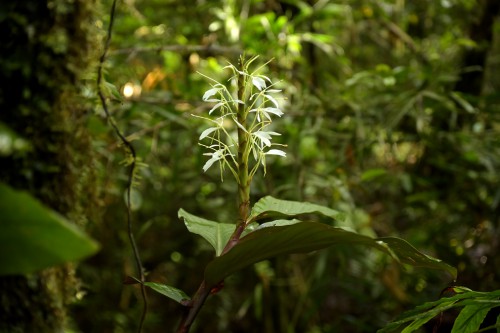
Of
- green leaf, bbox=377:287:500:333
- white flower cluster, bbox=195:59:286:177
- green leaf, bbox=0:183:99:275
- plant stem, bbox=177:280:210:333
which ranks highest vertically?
white flower cluster, bbox=195:59:286:177

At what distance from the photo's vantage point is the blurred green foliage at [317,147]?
5.23ft

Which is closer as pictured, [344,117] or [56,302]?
[56,302]

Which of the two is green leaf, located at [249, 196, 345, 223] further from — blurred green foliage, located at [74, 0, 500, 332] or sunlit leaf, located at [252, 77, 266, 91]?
blurred green foliage, located at [74, 0, 500, 332]

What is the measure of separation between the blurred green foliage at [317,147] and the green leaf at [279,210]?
23.8 inches

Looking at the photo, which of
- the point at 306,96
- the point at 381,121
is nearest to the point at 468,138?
the point at 381,121

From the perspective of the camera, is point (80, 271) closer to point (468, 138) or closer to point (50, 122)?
point (50, 122)

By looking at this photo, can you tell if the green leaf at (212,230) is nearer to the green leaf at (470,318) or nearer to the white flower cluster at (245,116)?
the white flower cluster at (245,116)

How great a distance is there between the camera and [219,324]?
2523 mm

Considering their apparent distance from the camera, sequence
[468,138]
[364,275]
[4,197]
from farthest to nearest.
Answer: [364,275] → [468,138] → [4,197]

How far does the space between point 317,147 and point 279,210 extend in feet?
4.87

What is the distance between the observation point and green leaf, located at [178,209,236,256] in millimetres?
684

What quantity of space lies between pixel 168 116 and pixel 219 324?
4.61 ft

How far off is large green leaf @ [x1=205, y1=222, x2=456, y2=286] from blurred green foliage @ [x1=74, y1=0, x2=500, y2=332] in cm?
65

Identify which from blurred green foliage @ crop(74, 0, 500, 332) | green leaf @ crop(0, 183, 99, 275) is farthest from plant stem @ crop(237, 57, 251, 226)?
blurred green foliage @ crop(74, 0, 500, 332)
